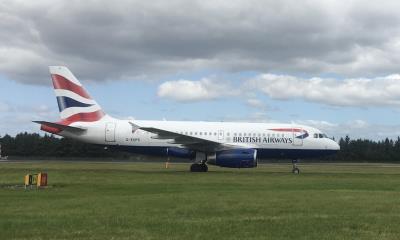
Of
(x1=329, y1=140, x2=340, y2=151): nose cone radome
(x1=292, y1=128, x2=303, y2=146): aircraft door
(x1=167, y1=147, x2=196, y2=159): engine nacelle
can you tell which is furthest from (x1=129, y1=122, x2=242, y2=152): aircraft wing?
(x1=329, y1=140, x2=340, y2=151): nose cone radome

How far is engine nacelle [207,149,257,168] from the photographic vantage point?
113ft

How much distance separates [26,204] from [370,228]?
366 inches

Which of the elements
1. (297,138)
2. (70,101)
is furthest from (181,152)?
(70,101)

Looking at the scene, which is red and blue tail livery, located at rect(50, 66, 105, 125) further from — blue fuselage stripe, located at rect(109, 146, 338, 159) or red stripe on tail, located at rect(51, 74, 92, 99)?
blue fuselage stripe, located at rect(109, 146, 338, 159)

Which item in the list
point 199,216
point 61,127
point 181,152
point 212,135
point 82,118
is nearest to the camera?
point 199,216

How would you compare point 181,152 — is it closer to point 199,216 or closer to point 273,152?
point 273,152

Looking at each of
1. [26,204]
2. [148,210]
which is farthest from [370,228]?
[26,204]

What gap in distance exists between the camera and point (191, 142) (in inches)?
1398

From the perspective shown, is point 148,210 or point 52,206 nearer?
point 148,210

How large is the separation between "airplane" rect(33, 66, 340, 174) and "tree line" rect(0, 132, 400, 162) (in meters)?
65.4

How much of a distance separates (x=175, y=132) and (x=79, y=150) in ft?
256

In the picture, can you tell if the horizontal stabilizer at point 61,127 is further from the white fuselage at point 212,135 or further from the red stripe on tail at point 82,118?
the red stripe on tail at point 82,118

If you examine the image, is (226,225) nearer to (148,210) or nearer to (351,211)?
(148,210)

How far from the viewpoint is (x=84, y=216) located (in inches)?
468
